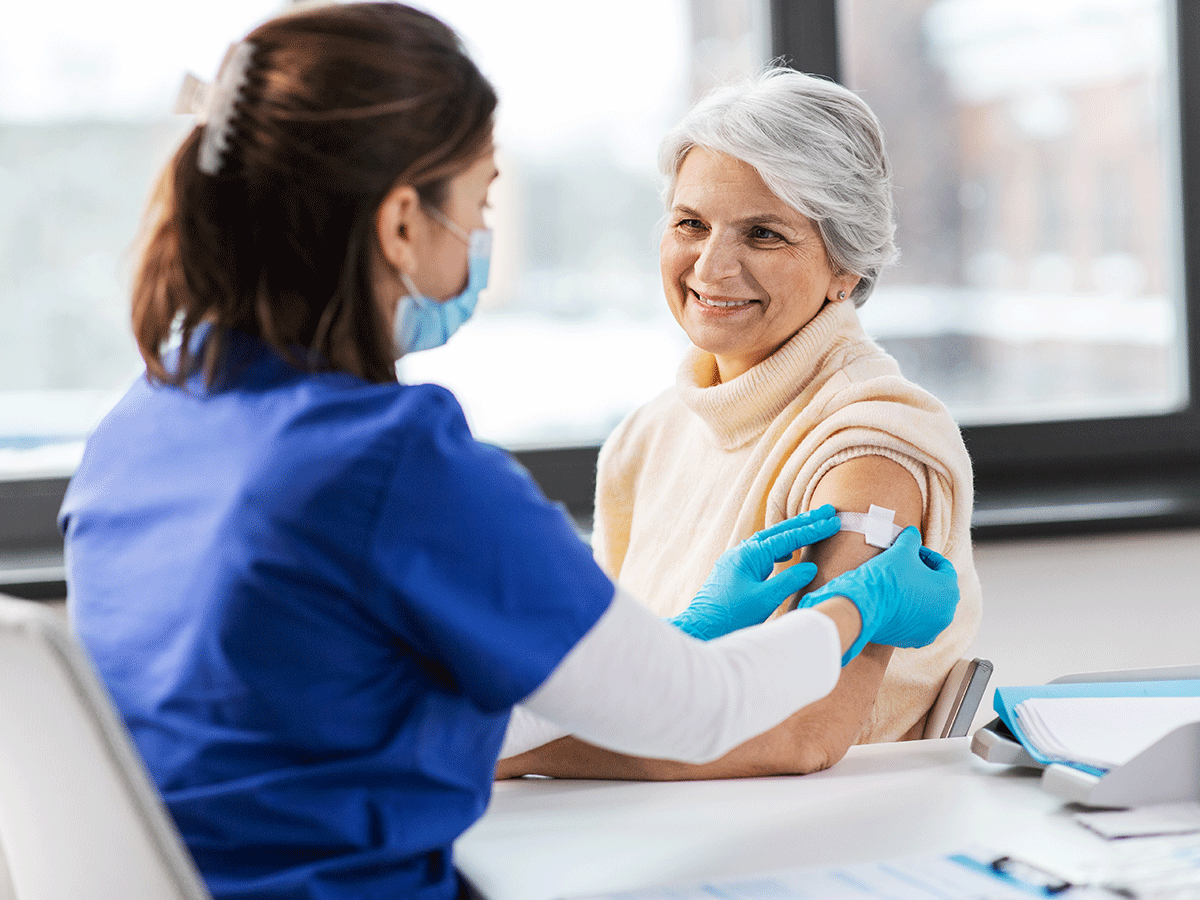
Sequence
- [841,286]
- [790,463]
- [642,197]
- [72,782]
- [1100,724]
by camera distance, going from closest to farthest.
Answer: [72,782]
[1100,724]
[790,463]
[841,286]
[642,197]

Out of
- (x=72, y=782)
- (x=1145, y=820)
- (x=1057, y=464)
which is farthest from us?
(x=1057, y=464)

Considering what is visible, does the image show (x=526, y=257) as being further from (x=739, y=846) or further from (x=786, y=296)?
(x=739, y=846)

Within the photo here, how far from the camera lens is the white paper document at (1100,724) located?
40.0 inches

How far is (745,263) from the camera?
1.47 m

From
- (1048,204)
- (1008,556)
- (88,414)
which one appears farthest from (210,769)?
(1048,204)

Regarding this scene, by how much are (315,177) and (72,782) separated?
42cm

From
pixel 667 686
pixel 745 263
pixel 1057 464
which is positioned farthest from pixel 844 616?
pixel 1057 464

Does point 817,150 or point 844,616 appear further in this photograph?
point 817,150

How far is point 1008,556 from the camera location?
2.41 m

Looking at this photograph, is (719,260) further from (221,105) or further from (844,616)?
(221,105)

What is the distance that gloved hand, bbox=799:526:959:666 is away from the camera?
1122mm

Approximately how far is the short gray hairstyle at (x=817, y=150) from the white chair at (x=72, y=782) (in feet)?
3.16

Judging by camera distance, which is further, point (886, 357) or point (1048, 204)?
point (1048, 204)

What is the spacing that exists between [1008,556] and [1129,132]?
100 cm
